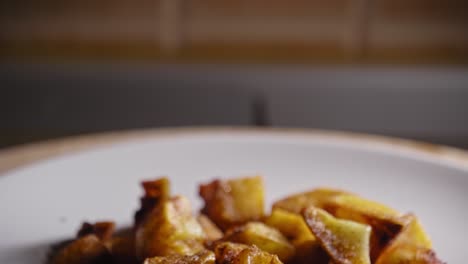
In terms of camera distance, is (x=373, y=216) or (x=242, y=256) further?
(x=373, y=216)

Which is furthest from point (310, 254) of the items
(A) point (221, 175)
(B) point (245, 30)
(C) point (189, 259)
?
(B) point (245, 30)

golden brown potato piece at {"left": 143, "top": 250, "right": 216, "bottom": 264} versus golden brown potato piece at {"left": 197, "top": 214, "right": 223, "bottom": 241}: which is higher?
golden brown potato piece at {"left": 143, "top": 250, "right": 216, "bottom": 264}

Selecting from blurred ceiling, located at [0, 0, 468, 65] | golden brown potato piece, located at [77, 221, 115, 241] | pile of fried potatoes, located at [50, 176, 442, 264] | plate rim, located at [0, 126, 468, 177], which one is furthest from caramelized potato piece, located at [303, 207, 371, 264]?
blurred ceiling, located at [0, 0, 468, 65]

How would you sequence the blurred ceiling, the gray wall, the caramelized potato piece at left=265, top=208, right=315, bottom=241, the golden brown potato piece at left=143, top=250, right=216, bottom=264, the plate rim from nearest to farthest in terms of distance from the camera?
the golden brown potato piece at left=143, top=250, right=216, bottom=264 → the caramelized potato piece at left=265, top=208, right=315, bottom=241 → the plate rim → the gray wall → the blurred ceiling

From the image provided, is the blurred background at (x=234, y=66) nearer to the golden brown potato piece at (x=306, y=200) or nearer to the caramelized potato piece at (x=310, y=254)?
the golden brown potato piece at (x=306, y=200)

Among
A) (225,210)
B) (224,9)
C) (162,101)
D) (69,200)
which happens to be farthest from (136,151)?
(224,9)

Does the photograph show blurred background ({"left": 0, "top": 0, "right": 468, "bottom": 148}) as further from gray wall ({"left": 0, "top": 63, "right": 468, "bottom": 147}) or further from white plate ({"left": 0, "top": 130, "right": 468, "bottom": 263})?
white plate ({"left": 0, "top": 130, "right": 468, "bottom": 263})

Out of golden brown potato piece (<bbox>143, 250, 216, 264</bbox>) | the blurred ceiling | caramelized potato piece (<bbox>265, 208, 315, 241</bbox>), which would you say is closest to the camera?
golden brown potato piece (<bbox>143, 250, 216, 264</bbox>)

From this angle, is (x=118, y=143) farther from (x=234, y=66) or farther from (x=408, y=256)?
(x=234, y=66)

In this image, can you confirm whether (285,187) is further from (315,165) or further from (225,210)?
(225,210)
